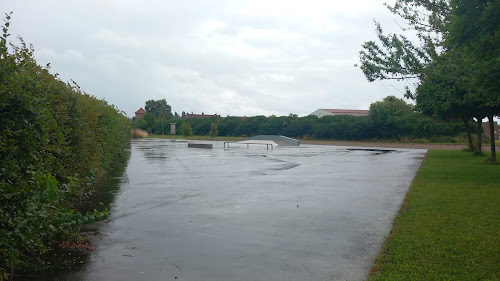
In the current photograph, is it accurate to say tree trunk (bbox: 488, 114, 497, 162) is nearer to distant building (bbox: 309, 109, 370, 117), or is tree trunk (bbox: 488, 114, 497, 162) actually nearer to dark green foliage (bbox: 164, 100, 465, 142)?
dark green foliage (bbox: 164, 100, 465, 142)

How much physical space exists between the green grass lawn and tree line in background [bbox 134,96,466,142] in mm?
32327

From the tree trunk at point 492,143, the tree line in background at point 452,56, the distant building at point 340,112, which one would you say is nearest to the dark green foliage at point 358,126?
the tree trunk at point 492,143

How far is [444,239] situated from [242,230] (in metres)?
3.15

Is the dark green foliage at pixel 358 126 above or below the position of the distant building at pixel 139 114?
below

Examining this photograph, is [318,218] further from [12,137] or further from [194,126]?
[194,126]

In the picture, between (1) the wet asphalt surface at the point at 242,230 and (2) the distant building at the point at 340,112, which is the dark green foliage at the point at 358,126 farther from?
(2) the distant building at the point at 340,112

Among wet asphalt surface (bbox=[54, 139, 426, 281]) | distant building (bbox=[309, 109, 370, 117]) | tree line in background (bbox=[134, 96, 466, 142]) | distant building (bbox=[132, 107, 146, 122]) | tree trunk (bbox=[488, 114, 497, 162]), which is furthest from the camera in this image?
distant building (bbox=[132, 107, 146, 122])

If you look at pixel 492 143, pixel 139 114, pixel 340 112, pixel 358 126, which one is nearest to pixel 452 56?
pixel 492 143

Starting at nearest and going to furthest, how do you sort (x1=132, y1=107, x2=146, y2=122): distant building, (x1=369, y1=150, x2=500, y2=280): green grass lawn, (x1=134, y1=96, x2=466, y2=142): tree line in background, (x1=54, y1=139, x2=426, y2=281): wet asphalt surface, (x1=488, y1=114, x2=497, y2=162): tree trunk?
(x1=369, y1=150, x2=500, y2=280): green grass lawn
(x1=54, y1=139, x2=426, y2=281): wet asphalt surface
(x1=488, y1=114, x2=497, y2=162): tree trunk
(x1=134, y1=96, x2=466, y2=142): tree line in background
(x1=132, y1=107, x2=146, y2=122): distant building

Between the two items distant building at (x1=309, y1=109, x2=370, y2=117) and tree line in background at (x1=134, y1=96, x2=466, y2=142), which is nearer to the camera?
tree line in background at (x1=134, y1=96, x2=466, y2=142)

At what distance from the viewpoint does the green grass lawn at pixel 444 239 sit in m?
4.80

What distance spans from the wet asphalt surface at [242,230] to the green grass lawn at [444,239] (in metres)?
0.28

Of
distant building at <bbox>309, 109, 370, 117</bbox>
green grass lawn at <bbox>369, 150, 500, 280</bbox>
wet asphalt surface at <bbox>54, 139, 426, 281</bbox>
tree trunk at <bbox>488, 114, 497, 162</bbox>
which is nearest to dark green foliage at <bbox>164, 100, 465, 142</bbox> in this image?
tree trunk at <bbox>488, 114, 497, 162</bbox>

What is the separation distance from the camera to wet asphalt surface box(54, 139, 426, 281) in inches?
196
